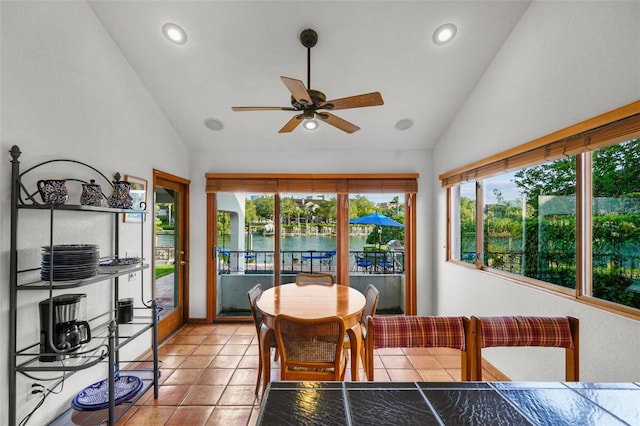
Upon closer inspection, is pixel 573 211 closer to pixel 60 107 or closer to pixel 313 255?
pixel 313 255

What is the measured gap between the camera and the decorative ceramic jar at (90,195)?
2.10 metres

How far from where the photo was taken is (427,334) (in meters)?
1.47

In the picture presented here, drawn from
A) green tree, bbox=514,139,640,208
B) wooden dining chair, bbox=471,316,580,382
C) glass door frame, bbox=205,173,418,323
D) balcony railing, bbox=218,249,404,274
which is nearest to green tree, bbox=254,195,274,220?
glass door frame, bbox=205,173,418,323

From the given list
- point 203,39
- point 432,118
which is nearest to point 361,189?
point 432,118

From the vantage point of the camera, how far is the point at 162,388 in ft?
8.67

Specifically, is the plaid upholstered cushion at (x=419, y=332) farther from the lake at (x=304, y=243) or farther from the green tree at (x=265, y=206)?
the green tree at (x=265, y=206)

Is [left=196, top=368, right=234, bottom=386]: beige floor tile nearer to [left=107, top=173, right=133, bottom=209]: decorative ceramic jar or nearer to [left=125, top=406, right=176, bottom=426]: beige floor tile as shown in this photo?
[left=125, top=406, right=176, bottom=426]: beige floor tile

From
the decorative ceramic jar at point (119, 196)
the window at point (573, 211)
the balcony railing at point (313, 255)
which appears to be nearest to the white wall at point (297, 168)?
the balcony railing at point (313, 255)

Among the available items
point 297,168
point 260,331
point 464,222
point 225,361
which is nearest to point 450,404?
point 260,331

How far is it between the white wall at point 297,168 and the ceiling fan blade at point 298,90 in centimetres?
209

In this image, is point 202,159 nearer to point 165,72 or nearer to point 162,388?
point 165,72

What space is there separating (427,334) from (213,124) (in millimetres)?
3333

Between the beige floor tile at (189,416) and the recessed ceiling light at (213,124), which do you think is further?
the recessed ceiling light at (213,124)

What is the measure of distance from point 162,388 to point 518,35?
412cm
